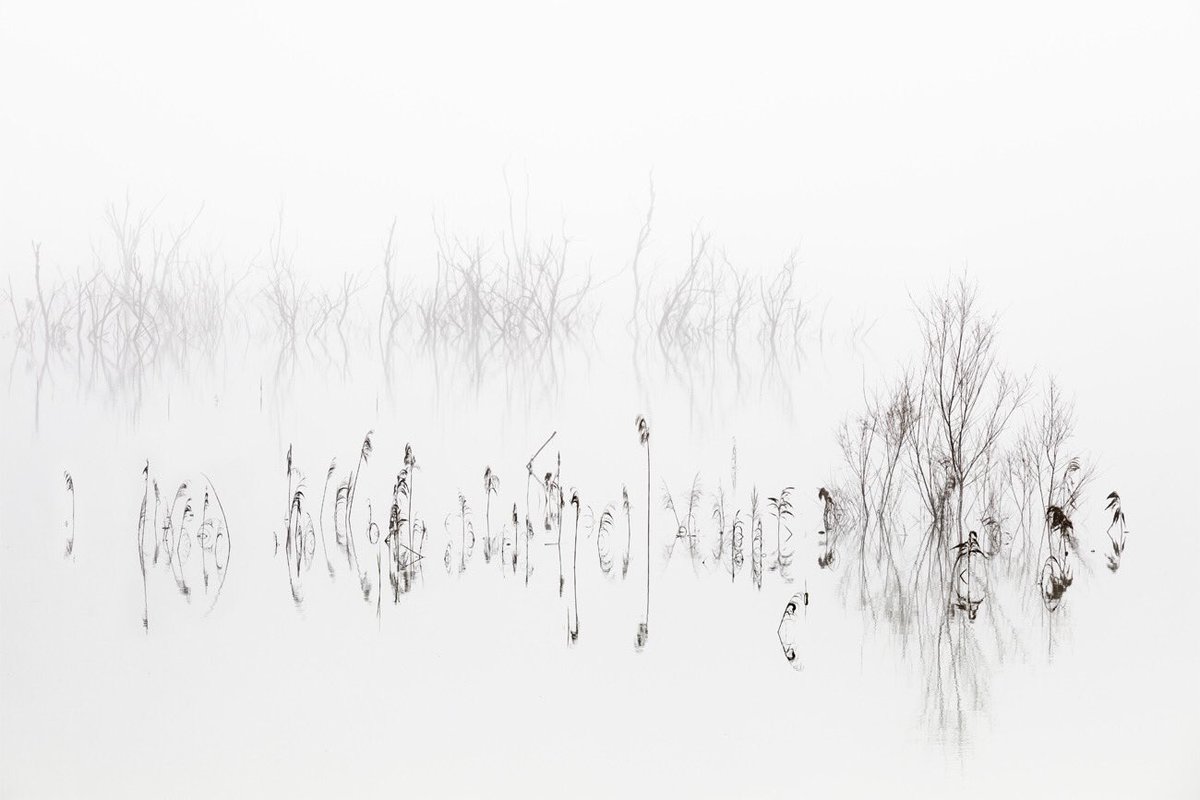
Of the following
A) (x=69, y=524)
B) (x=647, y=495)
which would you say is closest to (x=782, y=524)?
(x=647, y=495)

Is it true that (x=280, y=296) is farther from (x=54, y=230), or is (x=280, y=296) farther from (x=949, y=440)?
(x=949, y=440)

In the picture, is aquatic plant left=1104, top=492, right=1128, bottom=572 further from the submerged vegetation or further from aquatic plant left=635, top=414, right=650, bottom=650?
aquatic plant left=635, top=414, right=650, bottom=650

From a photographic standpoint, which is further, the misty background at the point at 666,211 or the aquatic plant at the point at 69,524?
the aquatic plant at the point at 69,524

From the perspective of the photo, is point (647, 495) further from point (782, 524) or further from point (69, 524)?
point (69, 524)

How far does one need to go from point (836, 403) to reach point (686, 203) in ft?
1.64

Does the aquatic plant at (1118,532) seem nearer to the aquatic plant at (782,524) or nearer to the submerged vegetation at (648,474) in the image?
the submerged vegetation at (648,474)

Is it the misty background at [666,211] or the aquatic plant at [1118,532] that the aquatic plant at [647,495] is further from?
the aquatic plant at [1118,532]

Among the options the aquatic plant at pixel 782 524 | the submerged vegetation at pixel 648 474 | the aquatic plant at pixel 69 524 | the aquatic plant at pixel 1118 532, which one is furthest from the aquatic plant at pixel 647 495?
the aquatic plant at pixel 69 524

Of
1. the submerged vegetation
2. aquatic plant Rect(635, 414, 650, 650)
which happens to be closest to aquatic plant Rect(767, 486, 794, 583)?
the submerged vegetation

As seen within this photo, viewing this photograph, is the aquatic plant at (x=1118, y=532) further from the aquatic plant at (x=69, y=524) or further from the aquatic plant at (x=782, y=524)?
the aquatic plant at (x=69, y=524)

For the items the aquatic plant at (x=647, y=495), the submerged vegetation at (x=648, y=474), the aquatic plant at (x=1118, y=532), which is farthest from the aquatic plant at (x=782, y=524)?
the aquatic plant at (x=1118, y=532)

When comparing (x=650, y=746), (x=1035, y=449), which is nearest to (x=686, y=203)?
(x=1035, y=449)

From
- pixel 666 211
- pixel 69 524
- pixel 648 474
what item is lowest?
pixel 69 524

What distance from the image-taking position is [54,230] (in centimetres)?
196
